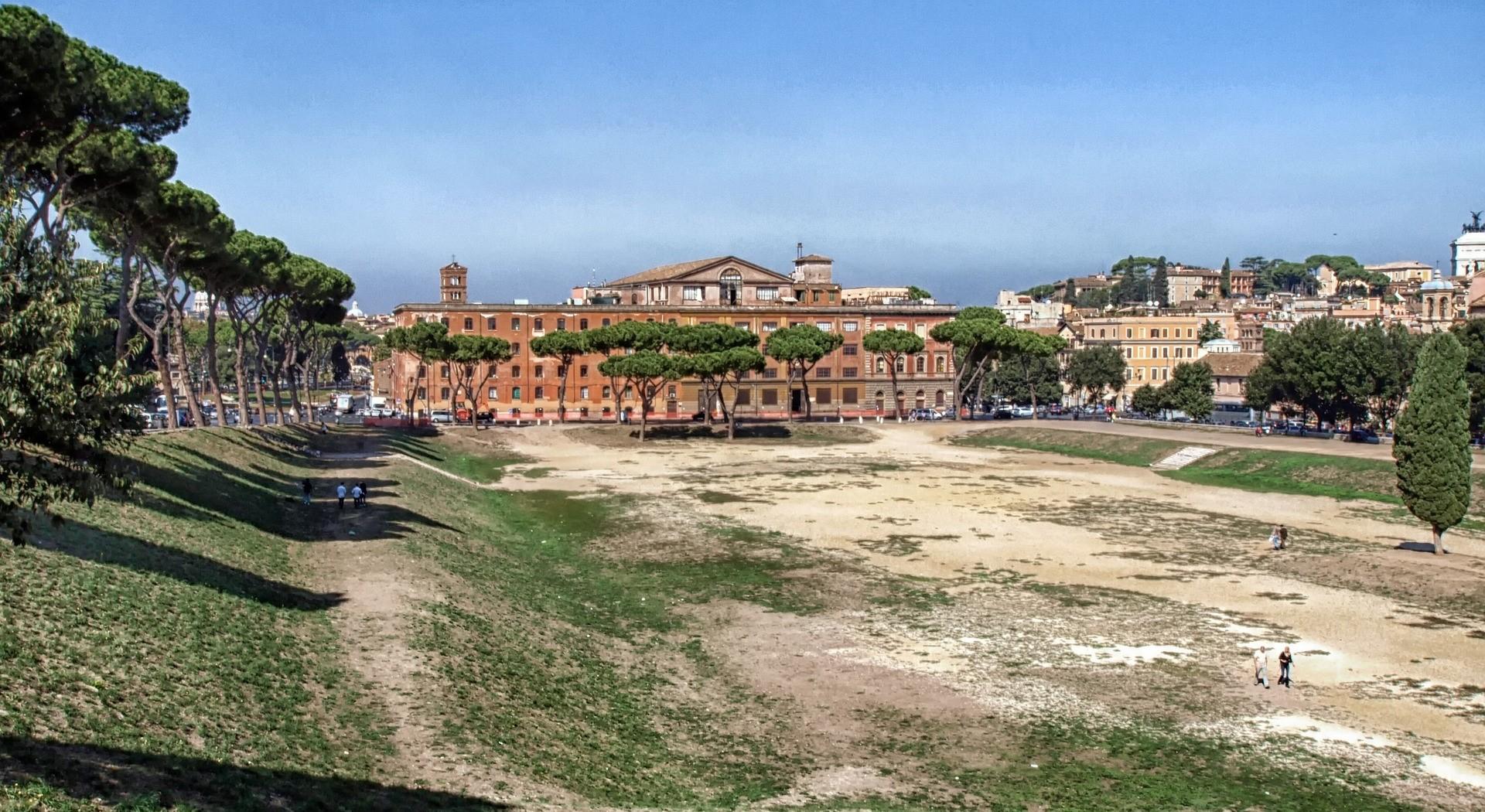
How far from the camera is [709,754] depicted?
23266mm

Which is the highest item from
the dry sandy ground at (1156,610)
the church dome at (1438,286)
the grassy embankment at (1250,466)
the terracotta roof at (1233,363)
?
the church dome at (1438,286)

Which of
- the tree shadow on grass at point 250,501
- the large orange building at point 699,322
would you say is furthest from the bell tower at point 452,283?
the tree shadow on grass at point 250,501

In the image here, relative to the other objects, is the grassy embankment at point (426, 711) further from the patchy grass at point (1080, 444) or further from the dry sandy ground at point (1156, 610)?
the patchy grass at point (1080, 444)

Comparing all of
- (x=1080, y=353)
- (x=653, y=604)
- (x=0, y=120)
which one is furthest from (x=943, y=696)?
(x=1080, y=353)

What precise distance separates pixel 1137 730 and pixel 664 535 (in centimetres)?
2693

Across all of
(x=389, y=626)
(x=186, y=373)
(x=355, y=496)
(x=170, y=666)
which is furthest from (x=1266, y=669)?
(x=186, y=373)

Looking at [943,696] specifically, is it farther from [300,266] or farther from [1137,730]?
[300,266]

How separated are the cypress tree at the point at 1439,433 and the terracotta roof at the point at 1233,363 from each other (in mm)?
95243

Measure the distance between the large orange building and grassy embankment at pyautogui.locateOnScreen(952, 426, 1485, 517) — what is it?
24383 mm

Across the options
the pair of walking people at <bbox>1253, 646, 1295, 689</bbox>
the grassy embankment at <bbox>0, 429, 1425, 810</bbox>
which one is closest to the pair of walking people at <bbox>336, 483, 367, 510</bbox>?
the grassy embankment at <bbox>0, 429, 1425, 810</bbox>

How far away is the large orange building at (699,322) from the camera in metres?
111

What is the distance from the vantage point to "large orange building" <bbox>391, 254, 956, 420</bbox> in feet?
365

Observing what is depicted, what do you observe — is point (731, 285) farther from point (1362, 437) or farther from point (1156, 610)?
point (1156, 610)

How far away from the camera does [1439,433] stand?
141 feet
